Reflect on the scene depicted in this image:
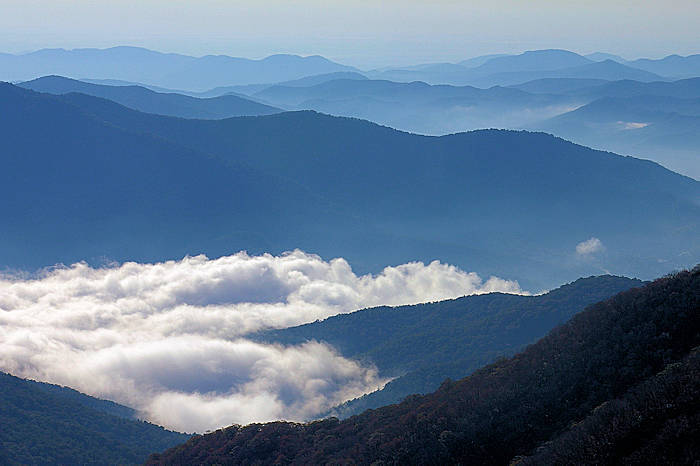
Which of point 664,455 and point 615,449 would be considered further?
point 615,449

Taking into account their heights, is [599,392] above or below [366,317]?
below

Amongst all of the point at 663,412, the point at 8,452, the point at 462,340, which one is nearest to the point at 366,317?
the point at 462,340

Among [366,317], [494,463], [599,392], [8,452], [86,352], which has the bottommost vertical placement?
[494,463]

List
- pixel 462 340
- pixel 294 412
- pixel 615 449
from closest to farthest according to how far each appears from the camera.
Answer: pixel 615 449 → pixel 462 340 → pixel 294 412

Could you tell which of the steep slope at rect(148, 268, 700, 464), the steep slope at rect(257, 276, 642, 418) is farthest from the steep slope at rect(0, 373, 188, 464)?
the steep slope at rect(148, 268, 700, 464)

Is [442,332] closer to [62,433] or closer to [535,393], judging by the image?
[62,433]

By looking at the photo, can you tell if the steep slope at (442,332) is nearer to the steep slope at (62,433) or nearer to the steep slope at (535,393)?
the steep slope at (62,433)

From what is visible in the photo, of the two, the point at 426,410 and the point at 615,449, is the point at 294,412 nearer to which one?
the point at 426,410
